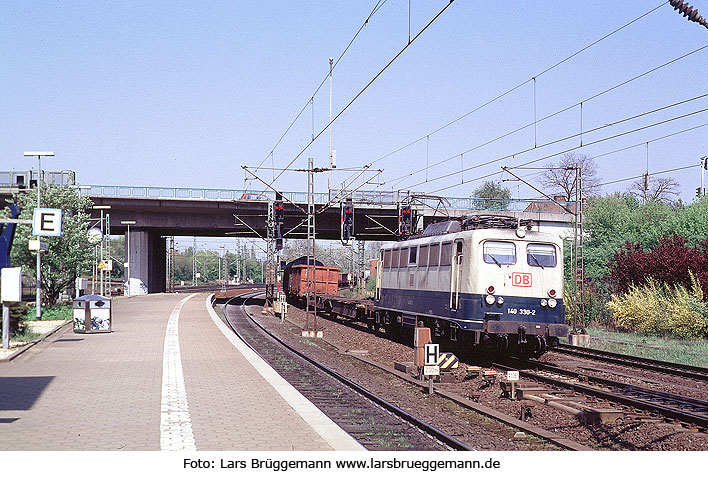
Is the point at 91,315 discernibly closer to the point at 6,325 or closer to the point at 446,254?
the point at 6,325

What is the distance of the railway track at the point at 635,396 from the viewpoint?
39.7 feet

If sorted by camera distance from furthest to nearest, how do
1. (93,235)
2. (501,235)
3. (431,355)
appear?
1. (93,235)
2. (501,235)
3. (431,355)

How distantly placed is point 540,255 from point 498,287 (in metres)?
1.51

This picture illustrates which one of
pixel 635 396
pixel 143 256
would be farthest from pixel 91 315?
pixel 143 256

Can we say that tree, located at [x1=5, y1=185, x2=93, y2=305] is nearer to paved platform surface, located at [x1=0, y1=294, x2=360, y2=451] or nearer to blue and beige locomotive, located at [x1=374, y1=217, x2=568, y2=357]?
paved platform surface, located at [x1=0, y1=294, x2=360, y2=451]

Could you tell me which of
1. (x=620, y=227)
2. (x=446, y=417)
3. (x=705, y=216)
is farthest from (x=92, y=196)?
(x=446, y=417)

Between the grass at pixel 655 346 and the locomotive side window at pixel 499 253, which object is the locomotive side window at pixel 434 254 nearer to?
the locomotive side window at pixel 499 253

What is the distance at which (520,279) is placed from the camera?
62.8 ft

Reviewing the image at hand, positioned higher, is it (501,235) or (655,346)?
(501,235)

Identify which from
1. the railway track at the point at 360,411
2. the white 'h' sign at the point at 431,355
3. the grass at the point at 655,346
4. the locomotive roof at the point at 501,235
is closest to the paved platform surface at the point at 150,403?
the railway track at the point at 360,411

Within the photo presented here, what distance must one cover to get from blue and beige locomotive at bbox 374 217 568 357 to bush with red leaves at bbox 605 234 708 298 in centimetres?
1007
